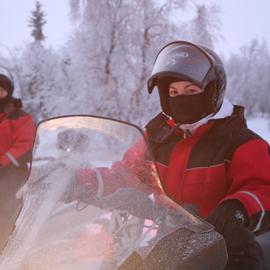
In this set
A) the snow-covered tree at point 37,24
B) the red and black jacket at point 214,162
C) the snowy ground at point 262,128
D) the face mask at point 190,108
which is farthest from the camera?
the snow-covered tree at point 37,24

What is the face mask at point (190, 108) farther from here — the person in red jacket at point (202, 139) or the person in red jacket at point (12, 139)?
the person in red jacket at point (12, 139)

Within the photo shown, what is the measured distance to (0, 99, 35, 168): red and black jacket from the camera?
157 inches

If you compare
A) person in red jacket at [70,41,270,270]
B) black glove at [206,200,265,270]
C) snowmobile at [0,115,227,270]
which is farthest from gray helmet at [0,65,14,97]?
black glove at [206,200,265,270]

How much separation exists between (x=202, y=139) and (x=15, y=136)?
2.15 metres

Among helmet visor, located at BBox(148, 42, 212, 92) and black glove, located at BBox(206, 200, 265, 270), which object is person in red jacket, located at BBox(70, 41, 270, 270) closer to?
helmet visor, located at BBox(148, 42, 212, 92)

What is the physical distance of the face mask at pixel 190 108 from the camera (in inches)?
94.7

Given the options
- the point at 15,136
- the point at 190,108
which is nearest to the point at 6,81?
the point at 15,136

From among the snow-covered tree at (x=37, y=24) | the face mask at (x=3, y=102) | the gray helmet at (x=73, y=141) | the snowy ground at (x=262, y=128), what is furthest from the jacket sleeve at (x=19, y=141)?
the snow-covered tree at (x=37, y=24)

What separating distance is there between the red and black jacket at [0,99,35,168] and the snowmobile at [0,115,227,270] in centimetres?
217

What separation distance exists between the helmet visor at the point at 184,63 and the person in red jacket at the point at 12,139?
1.93m

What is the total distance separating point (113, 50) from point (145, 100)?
2037 mm

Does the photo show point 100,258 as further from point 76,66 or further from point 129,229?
point 76,66

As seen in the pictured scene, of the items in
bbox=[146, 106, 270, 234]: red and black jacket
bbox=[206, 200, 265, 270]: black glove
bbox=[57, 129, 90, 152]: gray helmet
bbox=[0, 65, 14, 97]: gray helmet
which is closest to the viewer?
bbox=[206, 200, 265, 270]: black glove

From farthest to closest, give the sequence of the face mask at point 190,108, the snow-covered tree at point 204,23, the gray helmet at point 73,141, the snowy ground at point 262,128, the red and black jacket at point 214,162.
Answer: the snowy ground at point 262,128 → the snow-covered tree at point 204,23 → the face mask at point 190,108 → the red and black jacket at point 214,162 → the gray helmet at point 73,141
